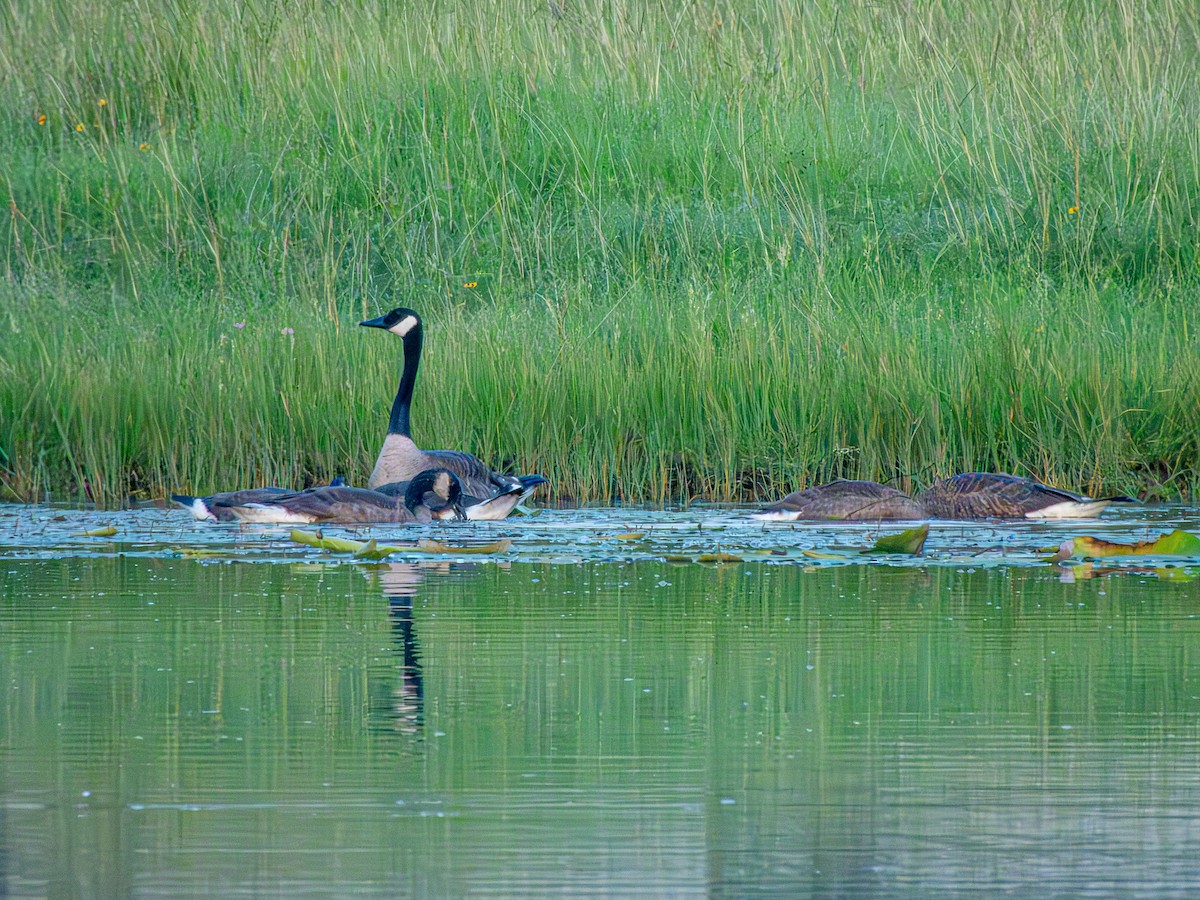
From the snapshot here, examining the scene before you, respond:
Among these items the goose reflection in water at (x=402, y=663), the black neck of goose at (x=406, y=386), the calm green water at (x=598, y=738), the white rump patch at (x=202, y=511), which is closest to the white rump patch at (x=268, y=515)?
the white rump patch at (x=202, y=511)

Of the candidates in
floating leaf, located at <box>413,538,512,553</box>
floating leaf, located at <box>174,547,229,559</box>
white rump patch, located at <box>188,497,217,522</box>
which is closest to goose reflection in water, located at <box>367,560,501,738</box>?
floating leaf, located at <box>413,538,512,553</box>

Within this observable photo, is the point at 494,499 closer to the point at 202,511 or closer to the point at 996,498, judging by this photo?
the point at 202,511

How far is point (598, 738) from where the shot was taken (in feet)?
14.6

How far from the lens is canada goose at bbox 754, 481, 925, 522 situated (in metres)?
9.20

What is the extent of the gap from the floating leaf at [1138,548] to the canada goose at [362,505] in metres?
3.09

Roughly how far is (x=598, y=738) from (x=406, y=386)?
6349 mm

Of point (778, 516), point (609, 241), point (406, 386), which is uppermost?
point (609, 241)

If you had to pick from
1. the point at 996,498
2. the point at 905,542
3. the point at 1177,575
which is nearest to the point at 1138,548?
the point at 1177,575

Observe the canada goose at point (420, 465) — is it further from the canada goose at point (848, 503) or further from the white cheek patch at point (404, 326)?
the canada goose at point (848, 503)

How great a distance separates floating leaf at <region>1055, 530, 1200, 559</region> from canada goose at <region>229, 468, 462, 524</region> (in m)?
3.09

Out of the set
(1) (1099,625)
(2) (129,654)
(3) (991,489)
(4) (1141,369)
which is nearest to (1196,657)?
(1) (1099,625)

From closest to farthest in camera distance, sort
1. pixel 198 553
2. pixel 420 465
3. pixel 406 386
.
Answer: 1. pixel 198 553
2. pixel 420 465
3. pixel 406 386

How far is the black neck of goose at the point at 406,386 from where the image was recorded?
1045 centimetres

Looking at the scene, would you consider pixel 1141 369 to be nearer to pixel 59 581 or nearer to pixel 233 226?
pixel 59 581
